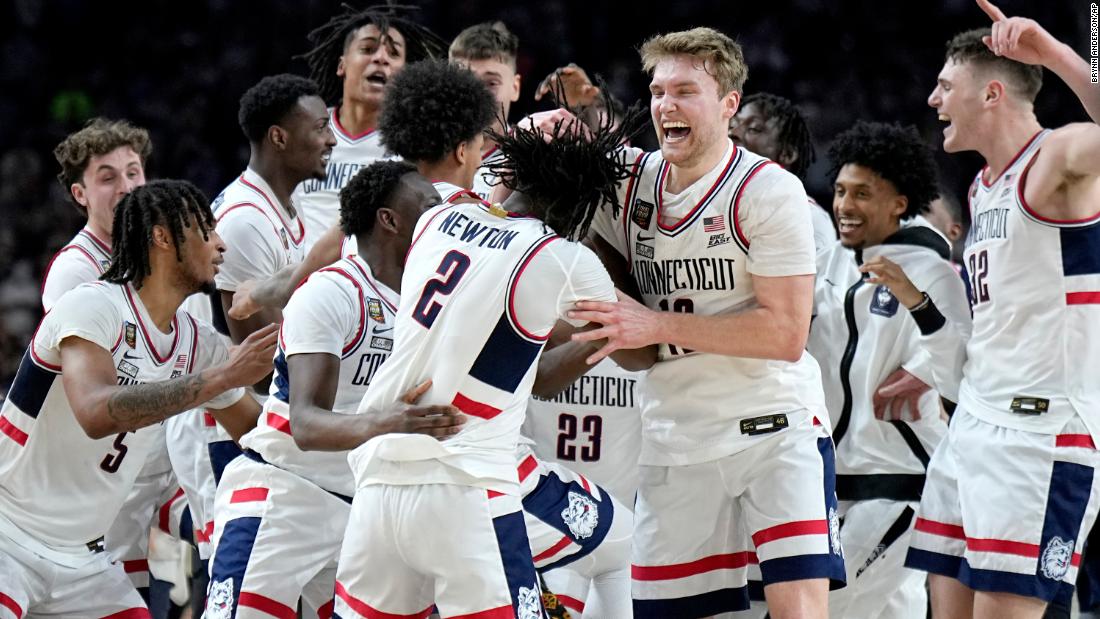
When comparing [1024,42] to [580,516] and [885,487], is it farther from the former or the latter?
[885,487]

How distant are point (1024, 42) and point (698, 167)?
42.6 inches

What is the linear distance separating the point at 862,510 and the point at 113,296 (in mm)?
3330

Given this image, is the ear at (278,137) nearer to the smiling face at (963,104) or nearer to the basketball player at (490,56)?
the basketball player at (490,56)

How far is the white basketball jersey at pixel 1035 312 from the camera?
15.9 feet

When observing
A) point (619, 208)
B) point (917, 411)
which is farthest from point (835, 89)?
point (619, 208)

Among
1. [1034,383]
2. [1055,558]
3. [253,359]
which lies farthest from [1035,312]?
[253,359]

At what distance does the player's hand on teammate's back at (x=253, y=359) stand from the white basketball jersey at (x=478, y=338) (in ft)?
2.08

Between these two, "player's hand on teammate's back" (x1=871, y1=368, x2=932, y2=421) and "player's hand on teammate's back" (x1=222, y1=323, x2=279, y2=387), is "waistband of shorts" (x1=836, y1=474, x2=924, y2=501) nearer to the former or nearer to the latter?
"player's hand on teammate's back" (x1=871, y1=368, x2=932, y2=421)

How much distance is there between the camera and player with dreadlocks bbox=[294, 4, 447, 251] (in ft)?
21.7

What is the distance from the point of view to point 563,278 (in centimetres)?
393

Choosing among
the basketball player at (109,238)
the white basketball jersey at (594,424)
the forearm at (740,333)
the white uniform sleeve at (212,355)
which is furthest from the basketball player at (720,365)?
the basketball player at (109,238)

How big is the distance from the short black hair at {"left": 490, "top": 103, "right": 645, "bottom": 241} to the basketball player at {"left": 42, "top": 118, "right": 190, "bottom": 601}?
257 centimetres

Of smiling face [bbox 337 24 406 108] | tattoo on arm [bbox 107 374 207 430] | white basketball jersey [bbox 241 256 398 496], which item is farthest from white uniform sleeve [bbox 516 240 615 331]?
smiling face [bbox 337 24 406 108]

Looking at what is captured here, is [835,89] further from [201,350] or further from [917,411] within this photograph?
[201,350]
